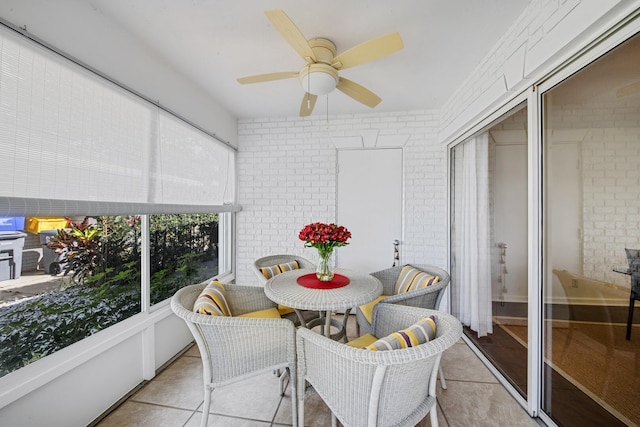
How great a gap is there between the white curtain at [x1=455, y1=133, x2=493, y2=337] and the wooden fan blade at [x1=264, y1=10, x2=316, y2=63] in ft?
5.83

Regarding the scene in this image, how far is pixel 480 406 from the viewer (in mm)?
1769

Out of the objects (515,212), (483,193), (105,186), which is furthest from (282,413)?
(483,193)

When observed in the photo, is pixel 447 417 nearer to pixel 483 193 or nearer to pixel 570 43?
pixel 483 193

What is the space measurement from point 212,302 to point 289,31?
1.56 m

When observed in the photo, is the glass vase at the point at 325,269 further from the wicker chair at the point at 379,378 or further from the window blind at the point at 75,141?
the window blind at the point at 75,141

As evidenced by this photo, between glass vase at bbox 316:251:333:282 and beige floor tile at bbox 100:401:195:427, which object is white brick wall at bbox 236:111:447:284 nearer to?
glass vase at bbox 316:251:333:282

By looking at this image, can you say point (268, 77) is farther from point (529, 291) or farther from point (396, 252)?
point (396, 252)

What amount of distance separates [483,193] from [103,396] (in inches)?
129

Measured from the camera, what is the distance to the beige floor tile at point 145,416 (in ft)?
5.28

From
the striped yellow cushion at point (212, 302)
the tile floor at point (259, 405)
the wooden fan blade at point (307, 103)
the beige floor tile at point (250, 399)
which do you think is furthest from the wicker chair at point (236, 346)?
the wooden fan blade at point (307, 103)

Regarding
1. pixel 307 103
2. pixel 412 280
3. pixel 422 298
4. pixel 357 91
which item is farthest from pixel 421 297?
pixel 307 103

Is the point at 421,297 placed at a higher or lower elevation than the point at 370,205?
lower

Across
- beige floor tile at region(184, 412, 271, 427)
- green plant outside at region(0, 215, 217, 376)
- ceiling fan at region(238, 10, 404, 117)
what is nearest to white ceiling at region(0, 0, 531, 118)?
ceiling fan at region(238, 10, 404, 117)

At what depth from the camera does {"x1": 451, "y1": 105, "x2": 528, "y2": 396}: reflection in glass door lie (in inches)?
74.1
